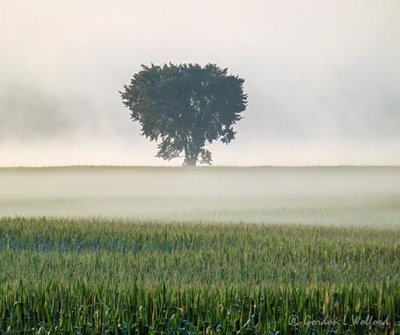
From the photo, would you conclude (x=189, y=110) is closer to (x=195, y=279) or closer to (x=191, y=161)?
(x=191, y=161)

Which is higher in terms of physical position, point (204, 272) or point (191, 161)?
point (191, 161)

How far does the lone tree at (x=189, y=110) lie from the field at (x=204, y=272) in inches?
866

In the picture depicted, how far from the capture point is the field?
12.5m

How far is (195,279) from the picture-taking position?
1673cm

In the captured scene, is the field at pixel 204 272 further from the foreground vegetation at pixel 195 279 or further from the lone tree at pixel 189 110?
the lone tree at pixel 189 110

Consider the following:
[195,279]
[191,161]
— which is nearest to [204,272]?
[195,279]

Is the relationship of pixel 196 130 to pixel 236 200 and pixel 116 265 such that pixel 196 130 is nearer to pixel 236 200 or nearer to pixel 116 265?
pixel 236 200

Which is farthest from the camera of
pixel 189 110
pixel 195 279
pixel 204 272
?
pixel 189 110

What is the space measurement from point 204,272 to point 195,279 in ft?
4.56

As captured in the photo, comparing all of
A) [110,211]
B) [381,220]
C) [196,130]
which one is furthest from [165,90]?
[381,220]

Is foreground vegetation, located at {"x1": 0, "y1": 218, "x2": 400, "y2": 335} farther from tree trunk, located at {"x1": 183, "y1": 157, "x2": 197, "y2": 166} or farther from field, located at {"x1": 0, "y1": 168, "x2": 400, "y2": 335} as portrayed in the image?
tree trunk, located at {"x1": 183, "y1": 157, "x2": 197, "y2": 166}

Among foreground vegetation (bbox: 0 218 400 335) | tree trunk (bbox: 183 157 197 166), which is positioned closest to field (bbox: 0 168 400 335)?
foreground vegetation (bbox: 0 218 400 335)

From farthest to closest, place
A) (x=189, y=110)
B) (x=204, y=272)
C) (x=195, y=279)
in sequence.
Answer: (x=189, y=110) → (x=204, y=272) → (x=195, y=279)

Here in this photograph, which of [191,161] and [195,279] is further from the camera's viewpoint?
[191,161]
